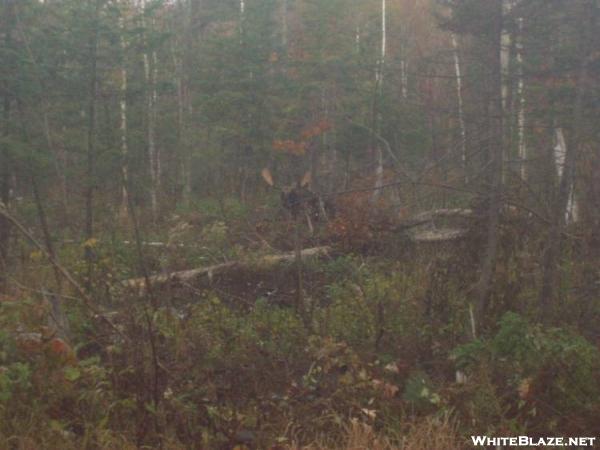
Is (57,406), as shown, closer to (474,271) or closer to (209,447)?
(209,447)

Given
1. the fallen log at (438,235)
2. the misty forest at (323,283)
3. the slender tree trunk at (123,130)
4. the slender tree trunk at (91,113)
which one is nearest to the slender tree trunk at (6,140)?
the misty forest at (323,283)

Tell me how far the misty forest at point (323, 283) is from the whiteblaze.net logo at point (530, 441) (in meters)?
0.08

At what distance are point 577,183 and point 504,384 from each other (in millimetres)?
6499

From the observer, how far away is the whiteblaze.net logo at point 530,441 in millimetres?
5801

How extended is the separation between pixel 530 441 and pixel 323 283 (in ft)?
18.7

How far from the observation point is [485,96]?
31.4 feet

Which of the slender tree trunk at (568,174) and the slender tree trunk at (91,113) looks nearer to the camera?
the slender tree trunk at (568,174)

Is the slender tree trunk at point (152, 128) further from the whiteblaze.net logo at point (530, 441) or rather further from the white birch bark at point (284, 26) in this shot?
the whiteblaze.net logo at point (530, 441)

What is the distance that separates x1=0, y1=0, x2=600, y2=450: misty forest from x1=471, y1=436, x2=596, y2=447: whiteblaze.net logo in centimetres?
8

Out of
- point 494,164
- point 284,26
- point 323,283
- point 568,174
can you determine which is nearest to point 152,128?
point 284,26

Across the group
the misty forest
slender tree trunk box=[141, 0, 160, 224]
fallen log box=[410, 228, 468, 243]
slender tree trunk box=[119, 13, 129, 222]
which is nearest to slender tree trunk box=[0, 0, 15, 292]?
the misty forest

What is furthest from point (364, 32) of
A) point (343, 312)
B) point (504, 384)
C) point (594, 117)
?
point (504, 384)

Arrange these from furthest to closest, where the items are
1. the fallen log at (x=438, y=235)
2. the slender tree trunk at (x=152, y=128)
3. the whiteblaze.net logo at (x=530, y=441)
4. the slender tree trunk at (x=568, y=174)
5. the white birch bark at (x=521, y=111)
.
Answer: the slender tree trunk at (x=152, y=128) < the fallen log at (x=438, y=235) < the white birch bark at (x=521, y=111) < the slender tree trunk at (x=568, y=174) < the whiteblaze.net logo at (x=530, y=441)

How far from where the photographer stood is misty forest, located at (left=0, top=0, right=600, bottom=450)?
6011 mm
